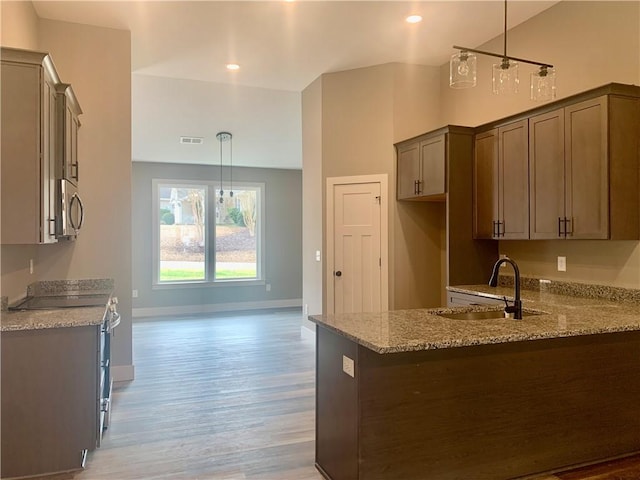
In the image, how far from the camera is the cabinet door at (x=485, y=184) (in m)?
4.20

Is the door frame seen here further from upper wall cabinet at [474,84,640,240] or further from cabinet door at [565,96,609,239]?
cabinet door at [565,96,609,239]

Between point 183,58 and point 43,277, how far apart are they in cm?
260

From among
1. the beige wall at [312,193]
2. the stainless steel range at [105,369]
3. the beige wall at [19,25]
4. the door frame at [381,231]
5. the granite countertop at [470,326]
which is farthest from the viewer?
the beige wall at [312,193]

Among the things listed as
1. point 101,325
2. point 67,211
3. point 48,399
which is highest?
point 67,211

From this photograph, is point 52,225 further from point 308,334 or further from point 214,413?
point 308,334

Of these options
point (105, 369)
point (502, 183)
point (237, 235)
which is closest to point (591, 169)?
point (502, 183)

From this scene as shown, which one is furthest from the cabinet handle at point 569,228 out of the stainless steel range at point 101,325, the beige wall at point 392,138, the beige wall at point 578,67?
the stainless steel range at point 101,325

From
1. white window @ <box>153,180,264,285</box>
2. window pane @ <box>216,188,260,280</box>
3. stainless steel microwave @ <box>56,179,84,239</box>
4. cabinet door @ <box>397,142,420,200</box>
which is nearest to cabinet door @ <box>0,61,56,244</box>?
stainless steel microwave @ <box>56,179,84,239</box>

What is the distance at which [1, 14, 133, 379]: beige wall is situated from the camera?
4.09 metres

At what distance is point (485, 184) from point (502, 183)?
0.24 meters

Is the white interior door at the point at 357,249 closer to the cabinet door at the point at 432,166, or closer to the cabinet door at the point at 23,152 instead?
the cabinet door at the point at 432,166

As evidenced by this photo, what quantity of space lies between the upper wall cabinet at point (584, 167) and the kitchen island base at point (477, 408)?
37.2 inches

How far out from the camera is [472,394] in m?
2.35

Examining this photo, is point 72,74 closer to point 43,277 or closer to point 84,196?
point 84,196
